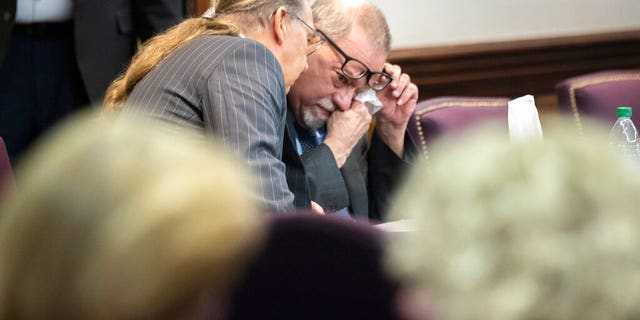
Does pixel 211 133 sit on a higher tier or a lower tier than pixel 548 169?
lower

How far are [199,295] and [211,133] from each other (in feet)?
5.24

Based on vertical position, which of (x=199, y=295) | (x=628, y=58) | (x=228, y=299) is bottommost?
(x=628, y=58)

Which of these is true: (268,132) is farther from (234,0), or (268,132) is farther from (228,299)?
(228,299)

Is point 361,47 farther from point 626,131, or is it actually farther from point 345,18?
point 626,131

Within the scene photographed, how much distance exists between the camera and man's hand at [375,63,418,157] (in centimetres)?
310

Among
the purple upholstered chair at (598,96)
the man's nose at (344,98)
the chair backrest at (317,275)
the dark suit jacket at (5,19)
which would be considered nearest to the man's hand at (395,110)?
the man's nose at (344,98)

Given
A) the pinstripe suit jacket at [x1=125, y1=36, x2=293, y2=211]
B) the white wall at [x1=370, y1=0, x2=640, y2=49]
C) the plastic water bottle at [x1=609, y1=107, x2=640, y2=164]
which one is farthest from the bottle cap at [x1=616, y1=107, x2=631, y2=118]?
the white wall at [x1=370, y1=0, x2=640, y2=49]

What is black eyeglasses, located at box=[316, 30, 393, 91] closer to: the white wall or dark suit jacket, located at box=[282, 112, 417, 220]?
dark suit jacket, located at box=[282, 112, 417, 220]

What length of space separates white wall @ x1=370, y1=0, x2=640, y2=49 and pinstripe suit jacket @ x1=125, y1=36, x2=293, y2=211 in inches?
80.8

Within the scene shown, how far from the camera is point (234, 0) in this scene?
2.53 meters

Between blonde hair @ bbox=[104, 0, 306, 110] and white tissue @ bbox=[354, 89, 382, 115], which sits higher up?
blonde hair @ bbox=[104, 0, 306, 110]

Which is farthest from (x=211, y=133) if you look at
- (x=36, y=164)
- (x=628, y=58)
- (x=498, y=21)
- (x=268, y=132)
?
(x=628, y=58)

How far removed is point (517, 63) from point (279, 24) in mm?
2378

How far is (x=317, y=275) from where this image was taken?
1.18 meters
